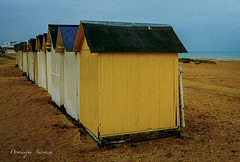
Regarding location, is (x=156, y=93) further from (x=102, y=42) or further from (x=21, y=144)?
(x=21, y=144)

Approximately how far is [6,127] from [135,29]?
481 cm

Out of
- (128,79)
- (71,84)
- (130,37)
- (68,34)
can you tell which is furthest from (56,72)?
(128,79)

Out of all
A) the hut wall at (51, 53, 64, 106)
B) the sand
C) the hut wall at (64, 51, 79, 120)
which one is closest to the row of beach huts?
the sand

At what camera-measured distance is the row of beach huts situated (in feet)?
18.9

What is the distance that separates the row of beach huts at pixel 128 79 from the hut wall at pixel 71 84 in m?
0.68

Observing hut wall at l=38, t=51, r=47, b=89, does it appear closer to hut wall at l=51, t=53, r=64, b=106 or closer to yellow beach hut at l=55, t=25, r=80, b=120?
hut wall at l=51, t=53, r=64, b=106

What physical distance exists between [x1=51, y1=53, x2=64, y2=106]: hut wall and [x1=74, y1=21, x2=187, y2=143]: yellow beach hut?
2.81m

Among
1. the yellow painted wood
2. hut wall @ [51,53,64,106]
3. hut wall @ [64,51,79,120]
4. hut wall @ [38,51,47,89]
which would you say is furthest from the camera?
hut wall @ [38,51,47,89]

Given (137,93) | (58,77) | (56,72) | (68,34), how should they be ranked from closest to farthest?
(137,93), (68,34), (58,77), (56,72)

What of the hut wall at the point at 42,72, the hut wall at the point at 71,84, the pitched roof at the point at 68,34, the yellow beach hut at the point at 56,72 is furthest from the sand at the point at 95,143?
A: the hut wall at the point at 42,72

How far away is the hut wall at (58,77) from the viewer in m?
9.37

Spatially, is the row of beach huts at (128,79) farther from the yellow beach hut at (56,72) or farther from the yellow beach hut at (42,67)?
the yellow beach hut at (42,67)

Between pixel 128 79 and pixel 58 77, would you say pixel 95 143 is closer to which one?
pixel 128 79

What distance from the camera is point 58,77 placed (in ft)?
31.9
